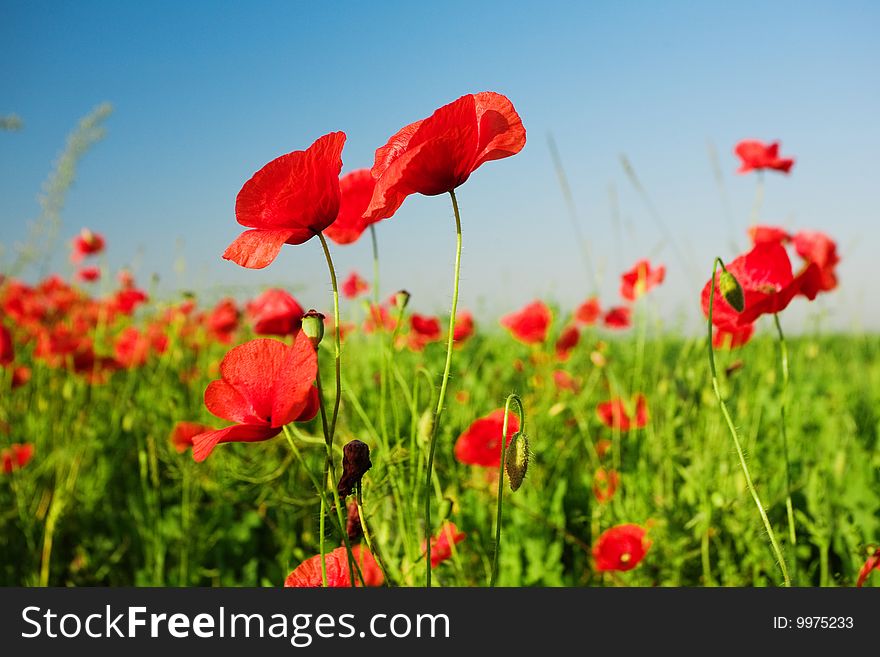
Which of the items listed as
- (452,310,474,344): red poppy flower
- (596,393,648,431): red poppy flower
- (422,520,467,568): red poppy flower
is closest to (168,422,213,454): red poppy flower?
(452,310,474,344): red poppy flower

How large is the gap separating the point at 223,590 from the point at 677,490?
4.85ft

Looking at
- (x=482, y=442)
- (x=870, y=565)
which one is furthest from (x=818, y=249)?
(x=482, y=442)

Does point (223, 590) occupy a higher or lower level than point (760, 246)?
lower

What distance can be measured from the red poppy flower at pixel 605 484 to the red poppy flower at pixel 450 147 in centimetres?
120

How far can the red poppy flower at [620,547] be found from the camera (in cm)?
119

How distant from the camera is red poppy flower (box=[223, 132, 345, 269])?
504 mm

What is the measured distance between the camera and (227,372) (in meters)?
0.53

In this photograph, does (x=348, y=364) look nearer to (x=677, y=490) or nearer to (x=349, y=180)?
(x=677, y=490)

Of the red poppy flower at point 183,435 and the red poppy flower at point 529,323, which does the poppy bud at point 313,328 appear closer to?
the red poppy flower at point 183,435

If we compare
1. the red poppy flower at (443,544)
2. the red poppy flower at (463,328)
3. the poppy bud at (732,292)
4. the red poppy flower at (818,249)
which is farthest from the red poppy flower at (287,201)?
the red poppy flower at (463,328)

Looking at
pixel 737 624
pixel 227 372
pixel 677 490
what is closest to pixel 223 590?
pixel 227 372

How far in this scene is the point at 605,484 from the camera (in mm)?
1676

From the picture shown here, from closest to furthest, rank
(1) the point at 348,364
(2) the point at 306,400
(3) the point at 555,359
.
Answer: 1. (2) the point at 306,400
2. (1) the point at 348,364
3. (3) the point at 555,359

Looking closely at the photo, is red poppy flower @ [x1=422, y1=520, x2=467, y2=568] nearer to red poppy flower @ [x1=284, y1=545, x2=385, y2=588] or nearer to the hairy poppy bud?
red poppy flower @ [x1=284, y1=545, x2=385, y2=588]
